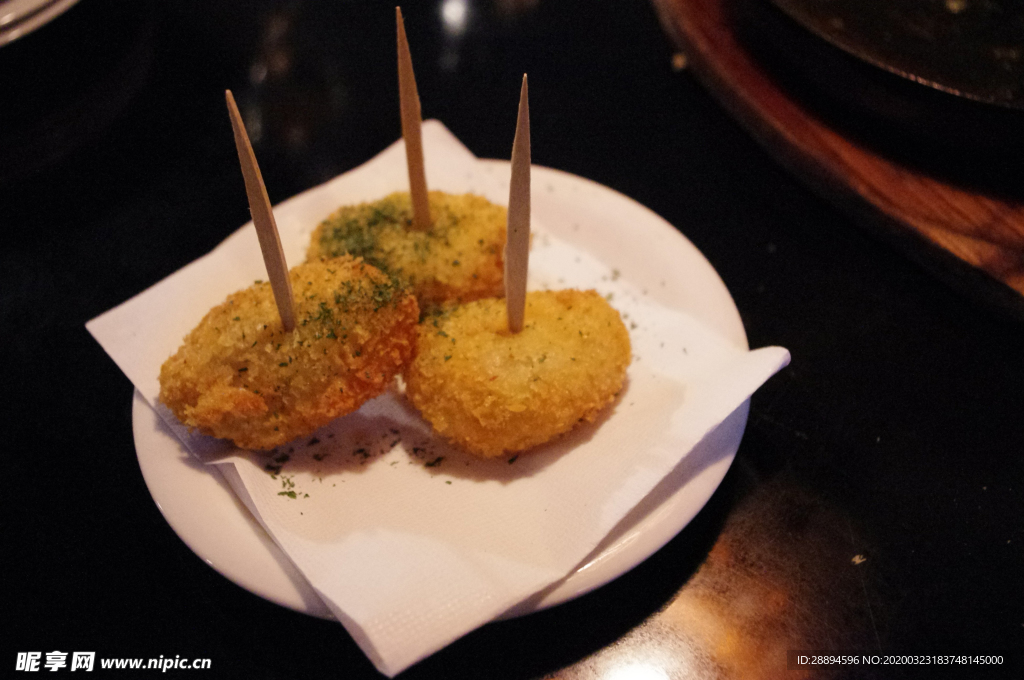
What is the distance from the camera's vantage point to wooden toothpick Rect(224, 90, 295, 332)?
4.79ft

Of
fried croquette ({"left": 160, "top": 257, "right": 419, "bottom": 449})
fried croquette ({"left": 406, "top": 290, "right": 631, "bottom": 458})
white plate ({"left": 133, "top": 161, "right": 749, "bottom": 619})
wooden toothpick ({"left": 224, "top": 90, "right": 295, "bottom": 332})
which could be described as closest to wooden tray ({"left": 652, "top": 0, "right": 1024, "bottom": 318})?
white plate ({"left": 133, "top": 161, "right": 749, "bottom": 619})

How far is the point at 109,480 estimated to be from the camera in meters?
1.97

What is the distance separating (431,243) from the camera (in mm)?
2221

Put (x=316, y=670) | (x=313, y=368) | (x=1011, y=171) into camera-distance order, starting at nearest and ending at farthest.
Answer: (x=316, y=670) < (x=313, y=368) < (x=1011, y=171)

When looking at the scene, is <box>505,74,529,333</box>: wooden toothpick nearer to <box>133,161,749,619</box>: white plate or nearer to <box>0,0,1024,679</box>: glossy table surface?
<box>133,161,749,619</box>: white plate

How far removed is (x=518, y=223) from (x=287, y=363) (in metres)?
0.72

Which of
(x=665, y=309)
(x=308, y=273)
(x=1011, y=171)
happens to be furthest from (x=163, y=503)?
(x=1011, y=171)

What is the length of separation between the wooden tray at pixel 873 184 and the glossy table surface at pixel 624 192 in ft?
0.27

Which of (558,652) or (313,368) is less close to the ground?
(313,368)

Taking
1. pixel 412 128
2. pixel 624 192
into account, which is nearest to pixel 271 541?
pixel 412 128

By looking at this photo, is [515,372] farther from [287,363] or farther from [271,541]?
[271,541]

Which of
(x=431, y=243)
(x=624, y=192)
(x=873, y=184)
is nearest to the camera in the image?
(x=431, y=243)

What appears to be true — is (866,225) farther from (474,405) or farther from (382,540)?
(382,540)

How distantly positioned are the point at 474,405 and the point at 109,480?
1120 mm
